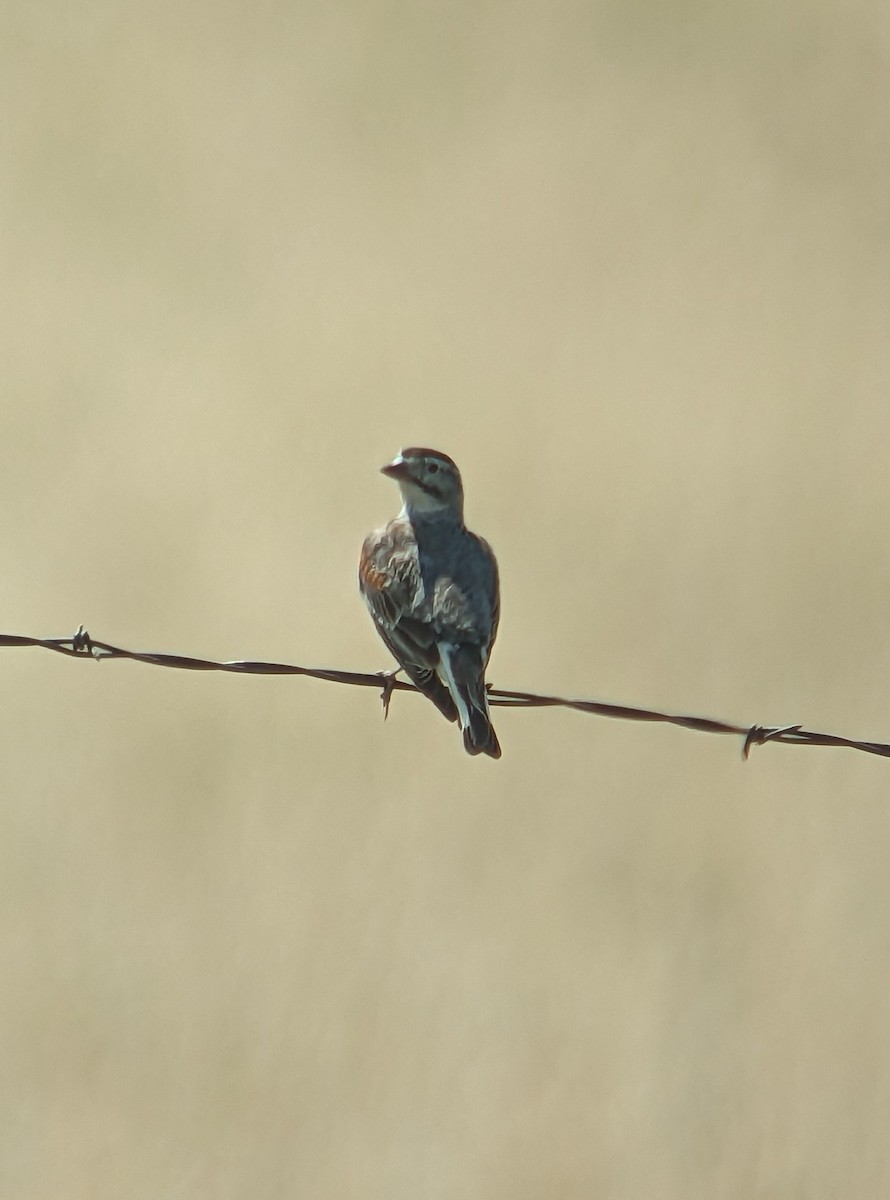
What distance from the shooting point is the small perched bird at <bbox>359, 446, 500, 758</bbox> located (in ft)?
18.9

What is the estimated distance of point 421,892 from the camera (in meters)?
8.41

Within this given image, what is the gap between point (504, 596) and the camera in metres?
10.5

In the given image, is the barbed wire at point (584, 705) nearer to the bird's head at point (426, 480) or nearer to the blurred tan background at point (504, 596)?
the bird's head at point (426, 480)

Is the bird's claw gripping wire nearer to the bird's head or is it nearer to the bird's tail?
the bird's tail

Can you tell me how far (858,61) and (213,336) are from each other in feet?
23.4

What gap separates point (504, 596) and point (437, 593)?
4308mm

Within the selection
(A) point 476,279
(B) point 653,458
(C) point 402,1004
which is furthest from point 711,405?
(C) point 402,1004

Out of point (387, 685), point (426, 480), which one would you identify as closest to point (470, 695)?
point (387, 685)

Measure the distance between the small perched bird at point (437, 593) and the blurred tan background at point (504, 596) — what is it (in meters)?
2.21

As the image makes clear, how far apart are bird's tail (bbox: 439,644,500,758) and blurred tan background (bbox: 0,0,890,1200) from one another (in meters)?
2.44

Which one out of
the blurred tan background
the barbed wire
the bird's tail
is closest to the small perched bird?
the bird's tail

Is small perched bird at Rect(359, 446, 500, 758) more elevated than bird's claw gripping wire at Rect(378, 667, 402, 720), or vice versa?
small perched bird at Rect(359, 446, 500, 758)

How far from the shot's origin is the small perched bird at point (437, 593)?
18.9 feet

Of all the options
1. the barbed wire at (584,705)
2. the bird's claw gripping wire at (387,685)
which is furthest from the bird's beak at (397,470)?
the barbed wire at (584,705)
